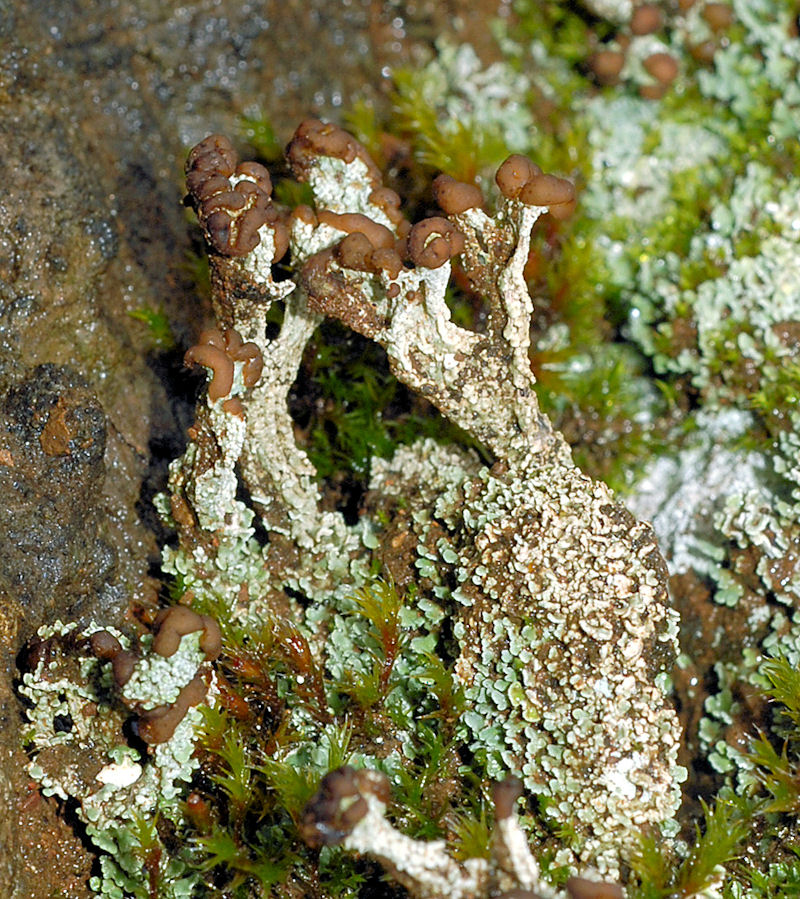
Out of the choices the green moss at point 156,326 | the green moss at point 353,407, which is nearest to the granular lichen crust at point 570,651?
the green moss at point 353,407

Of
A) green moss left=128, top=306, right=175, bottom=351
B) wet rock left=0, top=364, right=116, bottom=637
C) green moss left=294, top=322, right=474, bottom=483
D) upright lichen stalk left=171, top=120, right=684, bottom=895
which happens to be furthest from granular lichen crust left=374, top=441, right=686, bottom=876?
green moss left=128, top=306, right=175, bottom=351

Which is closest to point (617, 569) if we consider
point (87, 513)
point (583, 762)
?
point (583, 762)

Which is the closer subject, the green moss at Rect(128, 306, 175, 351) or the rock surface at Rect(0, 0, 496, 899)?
the rock surface at Rect(0, 0, 496, 899)

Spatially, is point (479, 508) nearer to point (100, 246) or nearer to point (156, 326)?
point (156, 326)

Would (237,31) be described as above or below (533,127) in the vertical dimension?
above

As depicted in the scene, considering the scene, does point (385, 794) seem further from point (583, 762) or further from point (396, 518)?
point (396, 518)

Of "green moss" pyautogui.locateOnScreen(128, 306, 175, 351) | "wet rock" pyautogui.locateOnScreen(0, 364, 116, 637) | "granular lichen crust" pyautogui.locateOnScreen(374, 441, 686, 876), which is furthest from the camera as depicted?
"green moss" pyautogui.locateOnScreen(128, 306, 175, 351)

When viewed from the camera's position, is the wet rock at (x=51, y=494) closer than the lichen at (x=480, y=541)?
No

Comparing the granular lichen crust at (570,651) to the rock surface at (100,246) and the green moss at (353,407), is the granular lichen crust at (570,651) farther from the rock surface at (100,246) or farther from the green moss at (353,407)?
the rock surface at (100,246)

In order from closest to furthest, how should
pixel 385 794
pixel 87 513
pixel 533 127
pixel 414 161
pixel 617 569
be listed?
pixel 385 794, pixel 617 569, pixel 87 513, pixel 414 161, pixel 533 127

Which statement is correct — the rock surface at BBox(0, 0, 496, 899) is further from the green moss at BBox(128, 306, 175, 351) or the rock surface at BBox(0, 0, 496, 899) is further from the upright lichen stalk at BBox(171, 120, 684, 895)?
the upright lichen stalk at BBox(171, 120, 684, 895)

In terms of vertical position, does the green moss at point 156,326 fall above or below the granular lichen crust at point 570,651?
above
